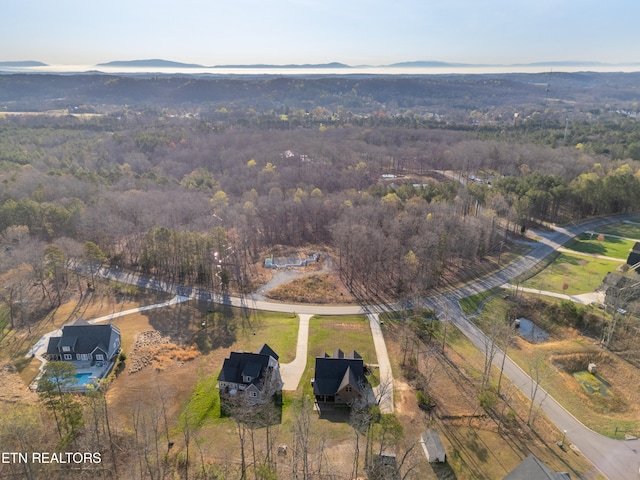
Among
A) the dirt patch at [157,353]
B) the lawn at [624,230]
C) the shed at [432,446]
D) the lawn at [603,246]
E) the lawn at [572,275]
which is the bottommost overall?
the dirt patch at [157,353]

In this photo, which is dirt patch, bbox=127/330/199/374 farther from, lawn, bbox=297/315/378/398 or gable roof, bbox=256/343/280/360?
lawn, bbox=297/315/378/398

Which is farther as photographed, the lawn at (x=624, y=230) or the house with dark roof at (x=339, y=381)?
the lawn at (x=624, y=230)

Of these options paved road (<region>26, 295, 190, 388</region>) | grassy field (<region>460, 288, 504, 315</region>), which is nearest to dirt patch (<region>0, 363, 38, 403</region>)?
paved road (<region>26, 295, 190, 388</region>)

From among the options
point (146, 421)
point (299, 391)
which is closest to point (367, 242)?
point (299, 391)

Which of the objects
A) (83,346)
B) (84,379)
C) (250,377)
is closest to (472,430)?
(250,377)

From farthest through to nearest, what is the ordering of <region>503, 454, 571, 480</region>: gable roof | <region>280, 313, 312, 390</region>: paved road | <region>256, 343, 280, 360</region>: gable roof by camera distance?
<region>256, 343, 280, 360</region>: gable roof, <region>280, 313, 312, 390</region>: paved road, <region>503, 454, 571, 480</region>: gable roof

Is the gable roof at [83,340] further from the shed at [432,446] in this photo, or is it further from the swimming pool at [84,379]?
the shed at [432,446]

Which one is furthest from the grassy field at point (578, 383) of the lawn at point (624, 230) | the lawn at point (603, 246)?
the lawn at point (624, 230)

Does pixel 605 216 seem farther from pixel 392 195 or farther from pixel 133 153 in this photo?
pixel 133 153
